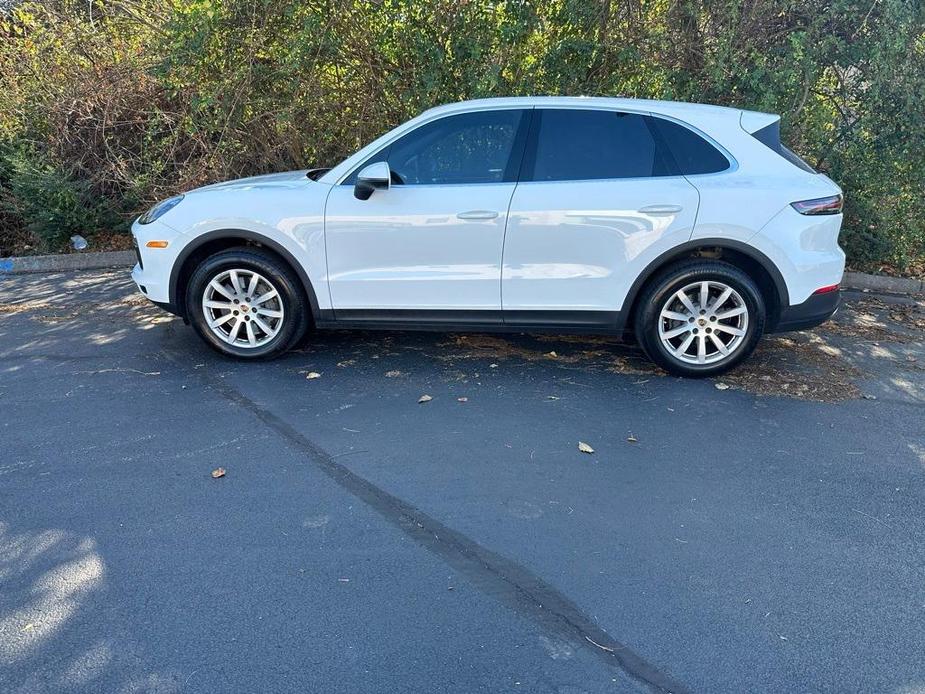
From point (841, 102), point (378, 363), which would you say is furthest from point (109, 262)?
point (841, 102)

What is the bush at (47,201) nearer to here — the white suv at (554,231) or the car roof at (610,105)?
the white suv at (554,231)

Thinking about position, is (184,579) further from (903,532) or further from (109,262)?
(109,262)

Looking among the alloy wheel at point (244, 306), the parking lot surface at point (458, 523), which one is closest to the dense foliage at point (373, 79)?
the parking lot surface at point (458, 523)

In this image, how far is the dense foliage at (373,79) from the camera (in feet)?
22.0

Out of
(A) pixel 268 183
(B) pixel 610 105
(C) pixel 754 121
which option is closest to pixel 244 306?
(A) pixel 268 183

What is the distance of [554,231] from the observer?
16.0 ft

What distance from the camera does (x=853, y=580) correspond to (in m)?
3.09

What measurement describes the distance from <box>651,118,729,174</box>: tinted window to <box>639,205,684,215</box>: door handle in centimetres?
27

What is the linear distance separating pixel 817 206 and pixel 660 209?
1.02 m

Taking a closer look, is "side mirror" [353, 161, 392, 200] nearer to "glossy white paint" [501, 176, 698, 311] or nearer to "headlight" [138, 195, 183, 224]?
"glossy white paint" [501, 176, 698, 311]

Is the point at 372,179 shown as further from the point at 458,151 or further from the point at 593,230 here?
the point at 593,230

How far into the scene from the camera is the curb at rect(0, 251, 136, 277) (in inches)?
332

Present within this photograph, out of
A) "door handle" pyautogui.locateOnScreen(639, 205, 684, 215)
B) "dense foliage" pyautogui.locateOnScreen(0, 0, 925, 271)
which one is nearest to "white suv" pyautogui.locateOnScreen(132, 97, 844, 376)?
"door handle" pyautogui.locateOnScreen(639, 205, 684, 215)

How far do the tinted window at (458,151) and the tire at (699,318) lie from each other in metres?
1.32
